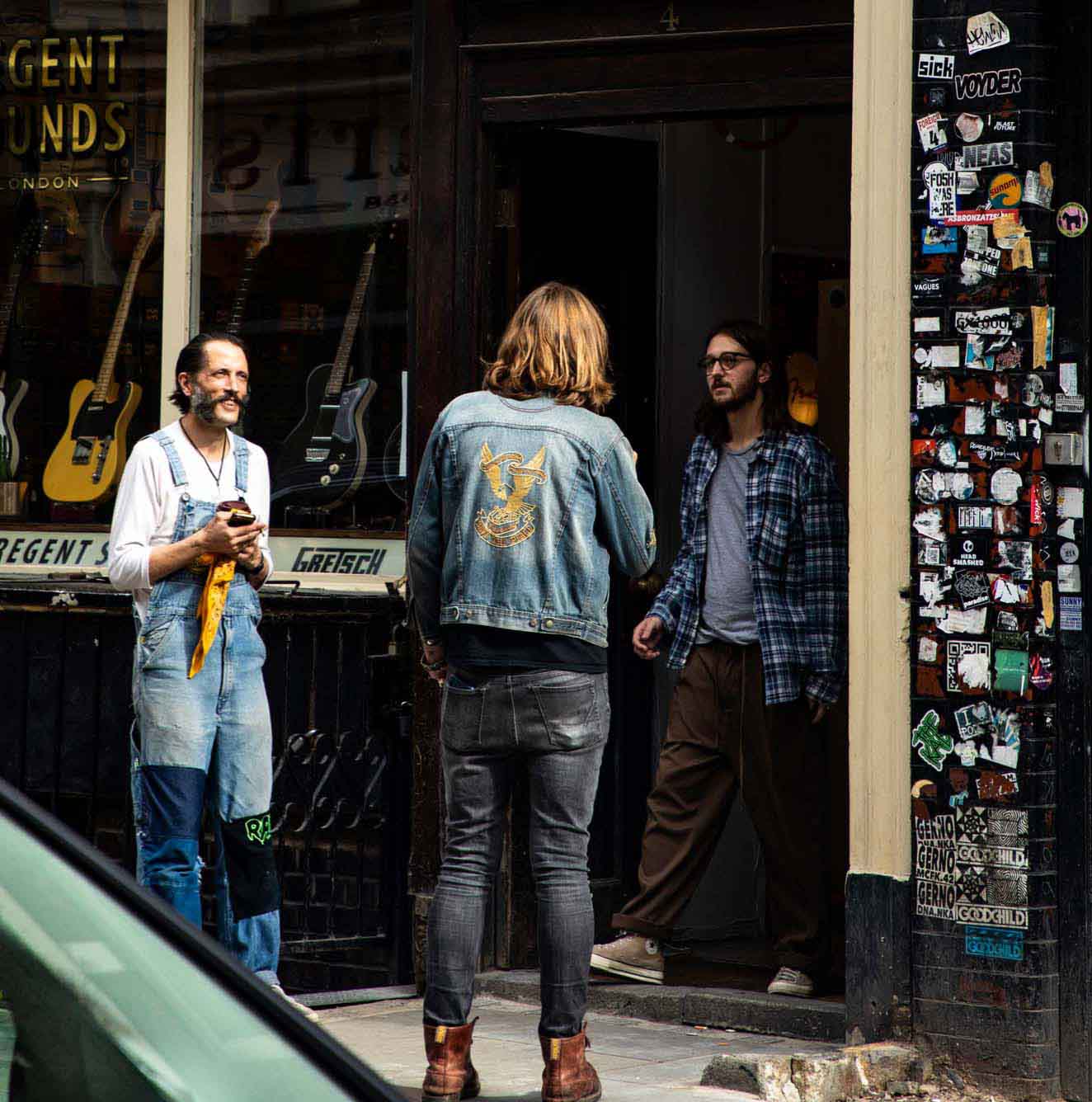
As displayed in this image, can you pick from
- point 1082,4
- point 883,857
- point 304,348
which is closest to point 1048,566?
point 883,857

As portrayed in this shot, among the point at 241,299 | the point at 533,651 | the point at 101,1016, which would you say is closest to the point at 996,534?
the point at 533,651

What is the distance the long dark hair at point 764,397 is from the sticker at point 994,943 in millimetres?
1828

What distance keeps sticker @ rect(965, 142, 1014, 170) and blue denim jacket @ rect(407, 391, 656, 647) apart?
4.03 feet

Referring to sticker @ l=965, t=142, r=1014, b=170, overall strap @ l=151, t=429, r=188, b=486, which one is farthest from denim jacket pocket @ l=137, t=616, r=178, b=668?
sticker @ l=965, t=142, r=1014, b=170

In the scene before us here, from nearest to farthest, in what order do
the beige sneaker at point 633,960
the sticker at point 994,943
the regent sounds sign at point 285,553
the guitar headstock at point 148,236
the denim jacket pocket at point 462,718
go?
the denim jacket pocket at point 462,718
the sticker at point 994,943
the beige sneaker at point 633,960
the regent sounds sign at point 285,553
the guitar headstock at point 148,236

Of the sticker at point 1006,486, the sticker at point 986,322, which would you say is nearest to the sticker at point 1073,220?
the sticker at point 986,322

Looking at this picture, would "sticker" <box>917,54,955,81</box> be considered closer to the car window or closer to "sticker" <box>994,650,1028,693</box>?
"sticker" <box>994,650,1028,693</box>

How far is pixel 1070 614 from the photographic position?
520 centimetres

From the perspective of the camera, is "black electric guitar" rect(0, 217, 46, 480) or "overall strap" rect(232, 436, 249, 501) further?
"black electric guitar" rect(0, 217, 46, 480)

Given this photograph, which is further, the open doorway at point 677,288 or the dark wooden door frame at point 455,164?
the open doorway at point 677,288

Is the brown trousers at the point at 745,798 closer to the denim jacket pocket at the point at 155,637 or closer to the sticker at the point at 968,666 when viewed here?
the sticker at the point at 968,666

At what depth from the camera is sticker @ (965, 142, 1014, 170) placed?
5.21 meters

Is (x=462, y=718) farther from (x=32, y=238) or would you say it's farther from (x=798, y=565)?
(x=32, y=238)

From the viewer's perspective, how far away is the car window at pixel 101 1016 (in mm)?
1927
